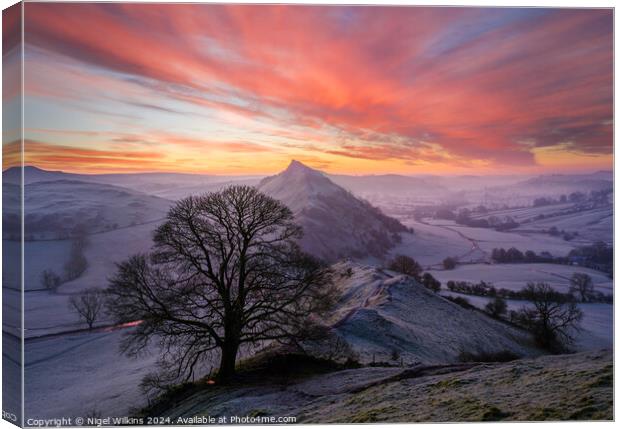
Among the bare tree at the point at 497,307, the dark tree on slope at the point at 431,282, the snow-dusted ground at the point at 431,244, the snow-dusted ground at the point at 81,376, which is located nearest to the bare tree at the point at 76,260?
the snow-dusted ground at the point at 81,376

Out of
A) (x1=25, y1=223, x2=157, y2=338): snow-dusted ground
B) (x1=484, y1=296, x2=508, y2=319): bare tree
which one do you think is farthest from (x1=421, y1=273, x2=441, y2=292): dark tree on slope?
(x1=25, y1=223, x2=157, y2=338): snow-dusted ground

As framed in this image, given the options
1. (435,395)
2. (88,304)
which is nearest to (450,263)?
(435,395)

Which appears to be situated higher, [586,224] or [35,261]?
[586,224]

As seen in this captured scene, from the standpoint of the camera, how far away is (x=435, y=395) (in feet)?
24.8

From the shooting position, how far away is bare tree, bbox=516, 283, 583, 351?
32.4ft

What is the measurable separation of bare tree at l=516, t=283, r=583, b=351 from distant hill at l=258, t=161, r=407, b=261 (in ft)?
10.8

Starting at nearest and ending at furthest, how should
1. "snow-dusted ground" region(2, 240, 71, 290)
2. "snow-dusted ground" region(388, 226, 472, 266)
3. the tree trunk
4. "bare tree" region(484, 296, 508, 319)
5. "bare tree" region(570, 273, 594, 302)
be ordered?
"snow-dusted ground" region(2, 240, 71, 290)
the tree trunk
"bare tree" region(570, 273, 594, 302)
"bare tree" region(484, 296, 508, 319)
"snow-dusted ground" region(388, 226, 472, 266)

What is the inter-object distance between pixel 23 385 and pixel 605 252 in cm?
1172

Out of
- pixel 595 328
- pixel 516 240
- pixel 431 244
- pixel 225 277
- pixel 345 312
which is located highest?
pixel 516 240

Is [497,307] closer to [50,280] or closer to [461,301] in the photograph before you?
[461,301]

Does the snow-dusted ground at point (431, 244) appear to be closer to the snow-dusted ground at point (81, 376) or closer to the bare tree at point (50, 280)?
the snow-dusted ground at point (81, 376)

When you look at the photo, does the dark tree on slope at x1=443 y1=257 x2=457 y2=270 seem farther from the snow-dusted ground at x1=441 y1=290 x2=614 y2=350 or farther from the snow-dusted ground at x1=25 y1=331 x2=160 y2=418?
the snow-dusted ground at x1=25 y1=331 x2=160 y2=418

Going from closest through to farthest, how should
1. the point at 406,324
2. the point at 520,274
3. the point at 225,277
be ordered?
the point at 225,277 < the point at 520,274 < the point at 406,324

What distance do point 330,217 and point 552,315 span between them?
5.46 m
